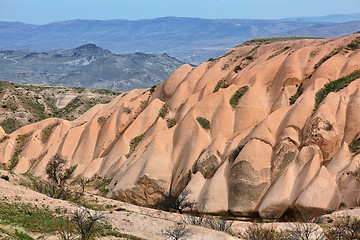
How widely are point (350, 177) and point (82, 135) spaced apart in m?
41.5

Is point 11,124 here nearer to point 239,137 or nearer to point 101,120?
point 101,120

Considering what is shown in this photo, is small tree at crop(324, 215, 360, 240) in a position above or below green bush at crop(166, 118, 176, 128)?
below

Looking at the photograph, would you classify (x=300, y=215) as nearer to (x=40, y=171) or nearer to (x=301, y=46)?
(x=301, y=46)

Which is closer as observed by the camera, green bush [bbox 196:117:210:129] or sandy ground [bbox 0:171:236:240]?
sandy ground [bbox 0:171:236:240]

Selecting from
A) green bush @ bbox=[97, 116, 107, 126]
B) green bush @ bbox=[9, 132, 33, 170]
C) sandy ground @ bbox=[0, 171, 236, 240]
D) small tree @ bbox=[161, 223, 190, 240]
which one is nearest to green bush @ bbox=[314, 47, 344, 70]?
sandy ground @ bbox=[0, 171, 236, 240]

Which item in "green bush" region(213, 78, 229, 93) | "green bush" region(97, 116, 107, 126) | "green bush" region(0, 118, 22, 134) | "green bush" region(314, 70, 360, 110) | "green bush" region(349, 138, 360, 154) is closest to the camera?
"green bush" region(349, 138, 360, 154)

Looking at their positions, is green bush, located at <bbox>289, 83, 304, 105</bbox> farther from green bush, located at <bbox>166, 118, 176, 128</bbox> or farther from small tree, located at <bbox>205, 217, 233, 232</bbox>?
small tree, located at <bbox>205, 217, 233, 232</bbox>

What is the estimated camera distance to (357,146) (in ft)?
156

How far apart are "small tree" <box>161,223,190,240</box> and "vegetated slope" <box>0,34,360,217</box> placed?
9.88m

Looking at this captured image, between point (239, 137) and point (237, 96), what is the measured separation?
8834 millimetres

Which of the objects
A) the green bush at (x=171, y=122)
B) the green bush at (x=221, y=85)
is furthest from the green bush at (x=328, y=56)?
the green bush at (x=171, y=122)

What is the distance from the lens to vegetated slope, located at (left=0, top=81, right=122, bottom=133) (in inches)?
4636

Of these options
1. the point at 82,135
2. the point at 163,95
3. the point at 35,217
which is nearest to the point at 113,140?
the point at 82,135

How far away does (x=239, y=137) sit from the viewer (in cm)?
5459
